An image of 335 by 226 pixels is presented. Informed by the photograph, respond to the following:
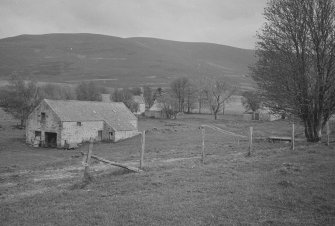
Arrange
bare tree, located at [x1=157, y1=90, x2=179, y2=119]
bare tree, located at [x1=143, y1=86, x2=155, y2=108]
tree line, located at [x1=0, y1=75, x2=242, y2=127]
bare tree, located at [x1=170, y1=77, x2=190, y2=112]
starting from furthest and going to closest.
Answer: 1. bare tree, located at [x1=143, y1=86, x2=155, y2=108]
2. bare tree, located at [x1=170, y1=77, x2=190, y2=112]
3. bare tree, located at [x1=157, y1=90, x2=179, y2=119]
4. tree line, located at [x1=0, y1=75, x2=242, y2=127]

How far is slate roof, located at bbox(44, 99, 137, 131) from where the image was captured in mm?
47031

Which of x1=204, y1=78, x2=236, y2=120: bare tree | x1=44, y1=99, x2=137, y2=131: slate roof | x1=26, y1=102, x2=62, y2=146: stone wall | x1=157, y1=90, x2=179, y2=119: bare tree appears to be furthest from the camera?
→ x1=157, y1=90, x2=179, y2=119: bare tree

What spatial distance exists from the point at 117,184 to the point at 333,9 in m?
19.9

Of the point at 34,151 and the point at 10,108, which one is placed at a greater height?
the point at 10,108

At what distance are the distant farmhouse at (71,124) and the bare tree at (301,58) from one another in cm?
3119

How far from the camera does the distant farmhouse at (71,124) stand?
4547cm

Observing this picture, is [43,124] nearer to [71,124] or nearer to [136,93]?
[71,124]

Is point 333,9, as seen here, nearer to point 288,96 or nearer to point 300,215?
point 288,96

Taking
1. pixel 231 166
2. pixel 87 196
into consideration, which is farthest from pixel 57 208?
pixel 231 166

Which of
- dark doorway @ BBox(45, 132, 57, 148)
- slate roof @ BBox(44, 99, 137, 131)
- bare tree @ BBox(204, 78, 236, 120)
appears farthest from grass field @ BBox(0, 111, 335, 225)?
bare tree @ BBox(204, 78, 236, 120)

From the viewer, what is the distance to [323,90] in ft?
75.1

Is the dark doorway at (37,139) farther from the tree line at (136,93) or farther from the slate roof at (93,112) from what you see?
the tree line at (136,93)

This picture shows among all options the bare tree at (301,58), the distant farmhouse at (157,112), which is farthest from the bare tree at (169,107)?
the bare tree at (301,58)

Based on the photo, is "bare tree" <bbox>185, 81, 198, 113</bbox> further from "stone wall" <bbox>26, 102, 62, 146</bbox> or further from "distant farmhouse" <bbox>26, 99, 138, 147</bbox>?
"stone wall" <bbox>26, 102, 62, 146</bbox>
